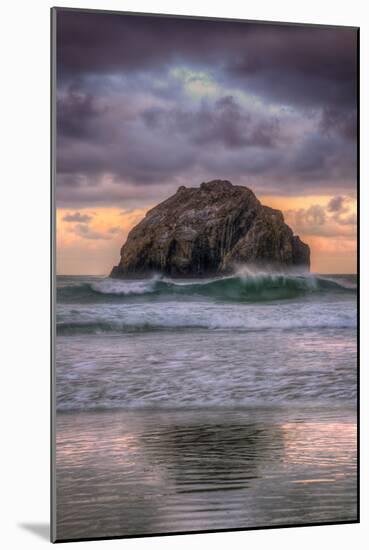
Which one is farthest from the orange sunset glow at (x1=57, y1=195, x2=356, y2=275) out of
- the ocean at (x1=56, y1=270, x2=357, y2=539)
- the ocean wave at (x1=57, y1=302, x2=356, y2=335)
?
the ocean wave at (x1=57, y1=302, x2=356, y2=335)

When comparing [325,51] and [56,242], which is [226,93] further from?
[56,242]

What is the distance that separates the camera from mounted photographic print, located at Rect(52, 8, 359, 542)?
900 cm

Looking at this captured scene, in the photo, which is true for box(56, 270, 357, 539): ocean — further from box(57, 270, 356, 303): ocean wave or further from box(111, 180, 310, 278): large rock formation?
box(111, 180, 310, 278): large rock formation

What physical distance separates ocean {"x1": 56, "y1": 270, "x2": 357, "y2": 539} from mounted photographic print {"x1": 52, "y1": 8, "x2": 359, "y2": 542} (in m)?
0.01

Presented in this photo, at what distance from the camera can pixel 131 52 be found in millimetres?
9188

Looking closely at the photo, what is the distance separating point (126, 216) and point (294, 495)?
89.5 inches

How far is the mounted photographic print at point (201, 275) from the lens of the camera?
9.00m

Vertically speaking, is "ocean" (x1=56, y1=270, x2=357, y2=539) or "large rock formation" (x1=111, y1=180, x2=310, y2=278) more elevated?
"large rock formation" (x1=111, y1=180, x2=310, y2=278)

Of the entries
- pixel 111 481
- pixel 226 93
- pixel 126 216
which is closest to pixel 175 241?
pixel 126 216

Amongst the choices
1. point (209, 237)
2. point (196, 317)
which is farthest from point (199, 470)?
point (209, 237)

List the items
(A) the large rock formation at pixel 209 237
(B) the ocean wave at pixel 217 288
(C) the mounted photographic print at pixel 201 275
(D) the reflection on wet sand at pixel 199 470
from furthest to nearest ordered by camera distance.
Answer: (A) the large rock formation at pixel 209 237 < (B) the ocean wave at pixel 217 288 < (C) the mounted photographic print at pixel 201 275 < (D) the reflection on wet sand at pixel 199 470

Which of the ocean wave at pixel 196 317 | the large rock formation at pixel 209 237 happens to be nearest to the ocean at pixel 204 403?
the ocean wave at pixel 196 317

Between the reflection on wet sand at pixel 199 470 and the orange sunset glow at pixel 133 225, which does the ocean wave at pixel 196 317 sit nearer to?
the orange sunset glow at pixel 133 225

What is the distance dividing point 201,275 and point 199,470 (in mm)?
1380
